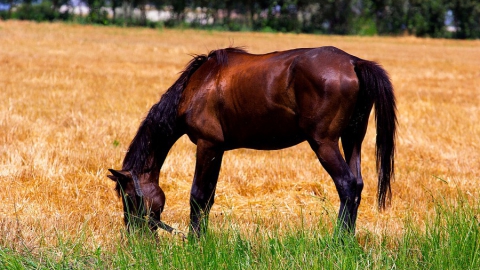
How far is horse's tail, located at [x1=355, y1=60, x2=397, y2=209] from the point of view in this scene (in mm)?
4945

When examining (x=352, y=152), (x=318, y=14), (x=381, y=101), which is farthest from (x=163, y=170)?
(x=318, y=14)

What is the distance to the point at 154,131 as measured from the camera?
5.31 meters

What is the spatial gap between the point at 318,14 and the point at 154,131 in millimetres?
67456

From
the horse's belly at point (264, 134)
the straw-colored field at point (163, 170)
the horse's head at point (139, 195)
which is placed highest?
the horse's belly at point (264, 134)

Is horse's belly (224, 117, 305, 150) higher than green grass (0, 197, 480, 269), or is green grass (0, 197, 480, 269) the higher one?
horse's belly (224, 117, 305, 150)

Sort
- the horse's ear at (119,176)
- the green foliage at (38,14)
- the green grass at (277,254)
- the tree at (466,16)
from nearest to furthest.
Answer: the green grass at (277,254) → the horse's ear at (119,176) → the green foliage at (38,14) → the tree at (466,16)

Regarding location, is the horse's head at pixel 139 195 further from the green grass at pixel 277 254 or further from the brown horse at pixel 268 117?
the green grass at pixel 277 254

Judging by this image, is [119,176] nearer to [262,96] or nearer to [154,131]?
[154,131]

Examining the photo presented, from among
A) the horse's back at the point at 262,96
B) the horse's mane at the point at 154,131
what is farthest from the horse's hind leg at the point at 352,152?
the horse's mane at the point at 154,131

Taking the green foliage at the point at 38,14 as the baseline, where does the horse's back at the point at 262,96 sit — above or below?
above

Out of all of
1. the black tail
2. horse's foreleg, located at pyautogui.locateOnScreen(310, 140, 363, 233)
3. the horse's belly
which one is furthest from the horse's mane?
horse's foreleg, located at pyautogui.locateOnScreen(310, 140, 363, 233)

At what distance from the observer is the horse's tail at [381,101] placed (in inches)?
195

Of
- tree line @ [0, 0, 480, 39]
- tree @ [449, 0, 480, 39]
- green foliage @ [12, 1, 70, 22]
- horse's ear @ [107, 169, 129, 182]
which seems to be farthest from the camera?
tree @ [449, 0, 480, 39]

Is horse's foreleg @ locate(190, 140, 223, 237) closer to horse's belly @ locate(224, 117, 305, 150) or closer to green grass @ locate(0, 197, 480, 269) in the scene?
horse's belly @ locate(224, 117, 305, 150)
